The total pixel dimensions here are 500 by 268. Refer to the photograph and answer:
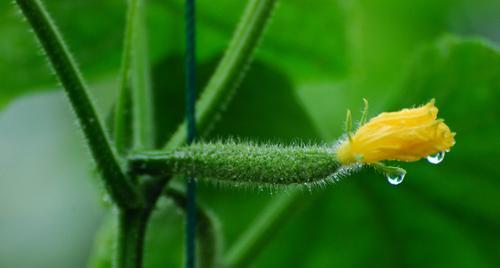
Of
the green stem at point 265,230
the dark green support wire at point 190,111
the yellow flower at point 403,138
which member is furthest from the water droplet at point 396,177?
the green stem at point 265,230

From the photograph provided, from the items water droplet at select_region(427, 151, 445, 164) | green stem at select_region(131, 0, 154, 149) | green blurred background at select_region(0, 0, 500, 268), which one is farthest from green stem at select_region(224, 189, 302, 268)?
water droplet at select_region(427, 151, 445, 164)

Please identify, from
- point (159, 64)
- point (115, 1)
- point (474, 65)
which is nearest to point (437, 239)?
point (474, 65)

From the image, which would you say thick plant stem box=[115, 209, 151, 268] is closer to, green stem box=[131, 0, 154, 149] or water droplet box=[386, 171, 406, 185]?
green stem box=[131, 0, 154, 149]

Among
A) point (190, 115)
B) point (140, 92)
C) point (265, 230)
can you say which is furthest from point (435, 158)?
point (265, 230)

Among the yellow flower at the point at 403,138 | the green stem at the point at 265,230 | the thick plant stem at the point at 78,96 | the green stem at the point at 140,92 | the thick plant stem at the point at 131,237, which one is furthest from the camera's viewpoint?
the green stem at the point at 265,230

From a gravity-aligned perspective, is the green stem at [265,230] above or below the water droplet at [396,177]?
above

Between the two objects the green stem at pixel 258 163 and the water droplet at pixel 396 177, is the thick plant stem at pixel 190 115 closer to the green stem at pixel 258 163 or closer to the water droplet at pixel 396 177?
the green stem at pixel 258 163

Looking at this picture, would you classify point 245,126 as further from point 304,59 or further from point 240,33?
point 240,33

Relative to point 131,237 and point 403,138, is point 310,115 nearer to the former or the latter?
point 131,237
